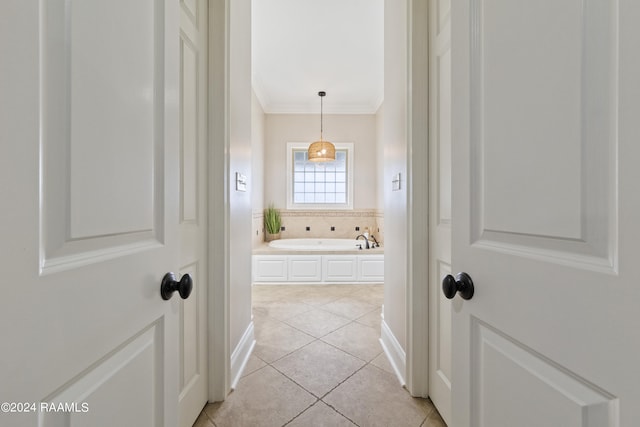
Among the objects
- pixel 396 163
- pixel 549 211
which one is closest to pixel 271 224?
pixel 396 163

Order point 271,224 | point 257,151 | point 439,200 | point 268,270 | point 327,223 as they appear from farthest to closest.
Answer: point 327,223 < point 271,224 < point 257,151 < point 268,270 < point 439,200

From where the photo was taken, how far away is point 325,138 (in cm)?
496

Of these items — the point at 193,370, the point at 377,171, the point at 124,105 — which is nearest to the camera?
the point at 124,105

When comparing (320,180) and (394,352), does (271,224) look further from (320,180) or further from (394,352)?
(394,352)

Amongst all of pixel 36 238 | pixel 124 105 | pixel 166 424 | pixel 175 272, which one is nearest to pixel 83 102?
pixel 124 105

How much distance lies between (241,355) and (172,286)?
1.27 metres

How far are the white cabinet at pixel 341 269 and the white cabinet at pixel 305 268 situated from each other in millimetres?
100

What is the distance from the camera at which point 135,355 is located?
1.93 ft

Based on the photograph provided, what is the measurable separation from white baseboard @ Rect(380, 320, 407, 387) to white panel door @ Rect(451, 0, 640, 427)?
0.97m

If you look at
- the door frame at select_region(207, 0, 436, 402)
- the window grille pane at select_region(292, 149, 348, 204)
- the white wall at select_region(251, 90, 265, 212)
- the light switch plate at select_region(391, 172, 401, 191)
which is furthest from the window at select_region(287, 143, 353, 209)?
the door frame at select_region(207, 0, 436, 402)

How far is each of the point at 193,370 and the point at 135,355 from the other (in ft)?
2.80

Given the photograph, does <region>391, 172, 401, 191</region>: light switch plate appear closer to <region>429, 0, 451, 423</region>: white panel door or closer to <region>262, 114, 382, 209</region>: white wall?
<region>429, 0, 451, 423</region>: white panel door

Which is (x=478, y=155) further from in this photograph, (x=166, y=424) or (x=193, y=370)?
(x=193, y=370)

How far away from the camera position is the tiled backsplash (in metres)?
4.91
